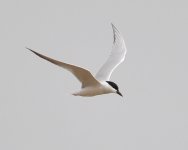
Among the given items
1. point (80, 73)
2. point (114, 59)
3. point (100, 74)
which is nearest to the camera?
point (80, 73)

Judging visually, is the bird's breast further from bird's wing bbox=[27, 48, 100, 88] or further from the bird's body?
bird's wing bbox=[27, 48, 100, 88]

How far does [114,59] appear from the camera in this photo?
15852mm

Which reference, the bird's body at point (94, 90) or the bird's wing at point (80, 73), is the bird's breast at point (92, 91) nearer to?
the bird's body at point (94, 90)

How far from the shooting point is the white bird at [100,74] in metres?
12.0

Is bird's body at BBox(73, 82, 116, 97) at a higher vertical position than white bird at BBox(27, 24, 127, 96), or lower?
lower

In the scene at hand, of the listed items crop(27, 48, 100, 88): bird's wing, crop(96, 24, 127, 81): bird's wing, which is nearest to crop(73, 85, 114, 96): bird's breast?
crop(27, 48, 100, 88): bird's wing

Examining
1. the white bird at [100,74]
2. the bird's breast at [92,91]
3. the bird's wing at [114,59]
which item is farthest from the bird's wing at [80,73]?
the bird's wing at [114,59]

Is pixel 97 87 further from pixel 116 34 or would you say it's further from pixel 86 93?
pixel 116 34

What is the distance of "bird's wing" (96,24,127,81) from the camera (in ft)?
50.2

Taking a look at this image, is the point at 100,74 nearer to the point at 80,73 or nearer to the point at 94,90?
the point at 94,90

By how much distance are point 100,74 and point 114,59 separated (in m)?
0.73

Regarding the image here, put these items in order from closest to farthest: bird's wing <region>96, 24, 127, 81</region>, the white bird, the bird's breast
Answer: the white bird → the bird's breast → bird's wing <region>96, 24, 127, 81</region>

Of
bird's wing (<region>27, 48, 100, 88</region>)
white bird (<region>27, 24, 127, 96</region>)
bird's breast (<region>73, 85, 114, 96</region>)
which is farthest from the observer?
bird's breast (<region>73, 85, 114, 96</region>)

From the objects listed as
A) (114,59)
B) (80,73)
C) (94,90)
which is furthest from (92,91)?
(114,59)
